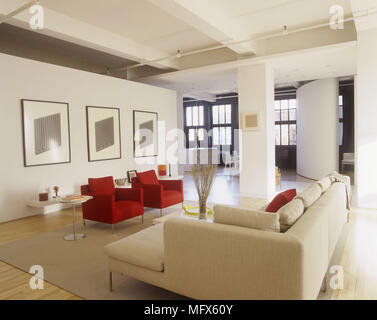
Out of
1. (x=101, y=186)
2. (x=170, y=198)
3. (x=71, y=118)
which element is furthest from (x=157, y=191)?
(x=71, y=118)

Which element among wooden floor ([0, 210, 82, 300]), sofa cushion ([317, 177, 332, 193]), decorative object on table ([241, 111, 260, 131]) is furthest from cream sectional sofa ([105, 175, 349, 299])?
decorative object on table ([241, 111, 260, 131])

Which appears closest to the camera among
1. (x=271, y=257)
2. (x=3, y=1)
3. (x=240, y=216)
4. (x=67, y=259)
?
(x=271, y=257)

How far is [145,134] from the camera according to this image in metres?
8.25

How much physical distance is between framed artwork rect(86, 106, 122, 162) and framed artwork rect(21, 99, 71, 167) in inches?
22.6

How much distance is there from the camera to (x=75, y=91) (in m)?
6.45

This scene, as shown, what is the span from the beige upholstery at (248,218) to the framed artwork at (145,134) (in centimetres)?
581

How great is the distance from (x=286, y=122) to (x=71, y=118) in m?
9.71

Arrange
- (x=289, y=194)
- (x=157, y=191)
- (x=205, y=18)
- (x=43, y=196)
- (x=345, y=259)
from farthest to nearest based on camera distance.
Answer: (x=43, y=196) → (x=157, y=191) → (x=205, y=18) → (x=345, y=259) → (x=289, y=194)

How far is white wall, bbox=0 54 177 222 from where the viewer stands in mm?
5340

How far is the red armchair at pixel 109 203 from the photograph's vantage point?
178 inches

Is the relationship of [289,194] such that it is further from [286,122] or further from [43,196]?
[286,122]
